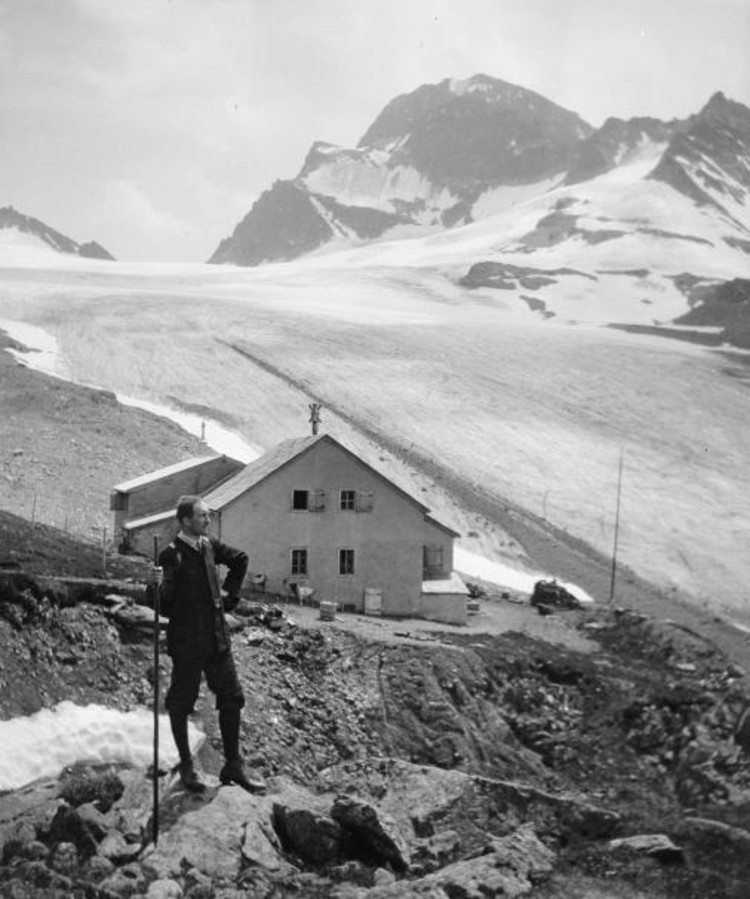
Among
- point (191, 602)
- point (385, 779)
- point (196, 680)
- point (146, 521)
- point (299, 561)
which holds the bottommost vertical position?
point (299, 561)

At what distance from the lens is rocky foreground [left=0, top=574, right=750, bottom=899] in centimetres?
1073

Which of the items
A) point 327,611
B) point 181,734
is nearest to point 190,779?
point 181,734

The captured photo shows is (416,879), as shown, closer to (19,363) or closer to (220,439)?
(220,439)

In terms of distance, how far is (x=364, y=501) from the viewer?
123 feet

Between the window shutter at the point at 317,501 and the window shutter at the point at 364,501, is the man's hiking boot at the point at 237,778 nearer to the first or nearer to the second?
the window shutter at the point at 317,501

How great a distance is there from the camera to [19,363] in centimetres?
8188

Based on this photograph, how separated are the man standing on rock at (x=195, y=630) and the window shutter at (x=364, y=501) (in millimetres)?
25295

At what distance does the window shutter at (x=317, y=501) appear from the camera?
37062 millimetres

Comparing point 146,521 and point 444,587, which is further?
A: point 146,521

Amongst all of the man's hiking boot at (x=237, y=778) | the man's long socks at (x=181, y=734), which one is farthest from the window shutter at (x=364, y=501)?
the man's long socks at (x=181, y=734)

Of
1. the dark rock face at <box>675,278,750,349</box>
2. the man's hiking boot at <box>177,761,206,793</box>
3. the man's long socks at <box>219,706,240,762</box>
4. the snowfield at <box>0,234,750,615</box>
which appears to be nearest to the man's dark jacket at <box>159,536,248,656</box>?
the man's long socks at <box>219,706,240,762</box>

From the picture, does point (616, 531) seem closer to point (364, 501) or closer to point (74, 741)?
point (364, 501)

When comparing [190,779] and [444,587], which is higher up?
[190,779]

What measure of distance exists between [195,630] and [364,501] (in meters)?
25.7
